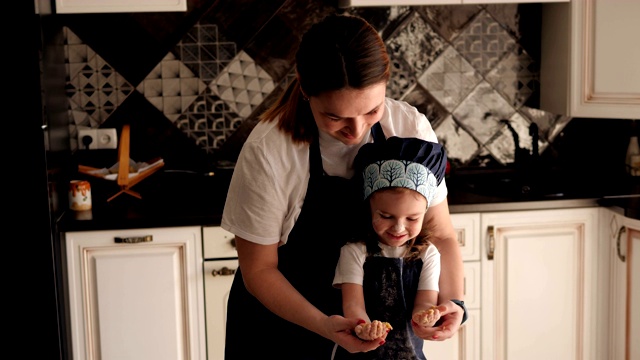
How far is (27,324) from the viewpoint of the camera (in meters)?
2.97

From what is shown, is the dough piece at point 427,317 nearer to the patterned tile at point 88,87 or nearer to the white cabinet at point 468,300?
the white cabinet at point 468,300

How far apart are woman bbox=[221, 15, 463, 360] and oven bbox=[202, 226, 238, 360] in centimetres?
102

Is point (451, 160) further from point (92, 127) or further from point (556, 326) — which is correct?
point (92, 127)

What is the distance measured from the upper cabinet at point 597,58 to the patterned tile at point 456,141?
0.39 meters

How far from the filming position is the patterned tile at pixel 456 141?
3.69m

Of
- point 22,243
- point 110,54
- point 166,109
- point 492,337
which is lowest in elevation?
point 492,337

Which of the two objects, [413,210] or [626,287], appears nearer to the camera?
[413,210]

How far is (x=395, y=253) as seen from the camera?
195cm

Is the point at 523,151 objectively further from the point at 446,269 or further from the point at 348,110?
the point at 348,110

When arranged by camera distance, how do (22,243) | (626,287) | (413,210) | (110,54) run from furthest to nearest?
(110,54), (626,287), (22,243), (413,210)

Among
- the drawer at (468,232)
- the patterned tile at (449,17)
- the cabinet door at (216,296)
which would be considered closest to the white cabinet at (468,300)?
the drawer at (468,232)

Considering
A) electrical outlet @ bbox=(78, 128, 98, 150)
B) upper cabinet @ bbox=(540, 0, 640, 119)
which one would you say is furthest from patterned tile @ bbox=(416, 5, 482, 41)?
electrical outlet @ bbox=(78, 128, 98, 150)

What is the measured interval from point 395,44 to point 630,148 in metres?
1.02

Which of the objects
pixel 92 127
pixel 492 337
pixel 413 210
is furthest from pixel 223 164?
pixel 413 210
